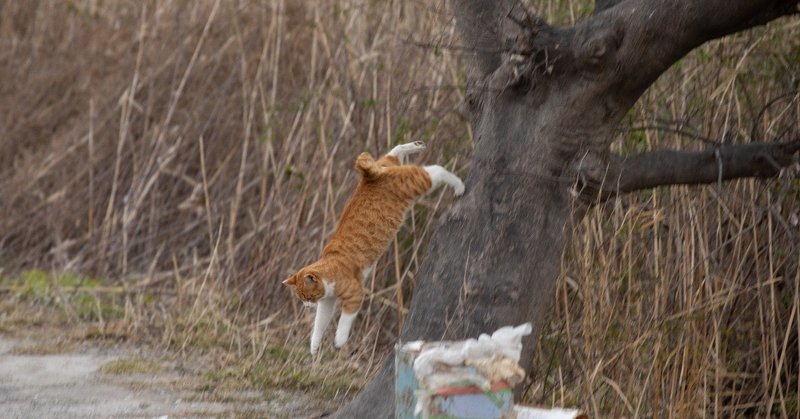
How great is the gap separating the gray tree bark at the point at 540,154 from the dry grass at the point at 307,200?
36cm

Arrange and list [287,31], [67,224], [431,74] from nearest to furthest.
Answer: [431,74] < [287,31] < [67,224]

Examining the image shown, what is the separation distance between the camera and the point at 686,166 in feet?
11.1

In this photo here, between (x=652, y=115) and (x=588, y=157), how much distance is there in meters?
0.99

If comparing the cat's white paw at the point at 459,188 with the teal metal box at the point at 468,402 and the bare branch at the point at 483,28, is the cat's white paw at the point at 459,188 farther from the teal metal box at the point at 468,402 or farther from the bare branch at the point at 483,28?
the teal metal box at the point at 468,402

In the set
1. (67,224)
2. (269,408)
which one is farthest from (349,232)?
(67,224)

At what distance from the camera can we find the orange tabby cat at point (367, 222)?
11.1 ft

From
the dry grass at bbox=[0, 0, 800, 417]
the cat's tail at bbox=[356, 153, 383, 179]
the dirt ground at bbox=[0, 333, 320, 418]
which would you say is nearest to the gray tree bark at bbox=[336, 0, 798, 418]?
the cat's tail at bbox=[356, 153, 383, 179]

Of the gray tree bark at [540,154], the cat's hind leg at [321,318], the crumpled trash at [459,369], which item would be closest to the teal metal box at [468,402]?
the crumpled trash at [459,369]

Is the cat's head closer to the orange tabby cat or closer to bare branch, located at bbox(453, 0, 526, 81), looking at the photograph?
the orange tabby cat

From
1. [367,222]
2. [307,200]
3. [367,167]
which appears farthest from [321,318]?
[307,200]

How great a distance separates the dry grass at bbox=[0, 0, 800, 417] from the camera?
12.3 feet

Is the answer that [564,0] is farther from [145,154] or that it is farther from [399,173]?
[145,154]

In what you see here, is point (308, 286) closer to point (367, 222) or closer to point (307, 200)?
point (367, 222)

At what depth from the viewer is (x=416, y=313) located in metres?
3.40
